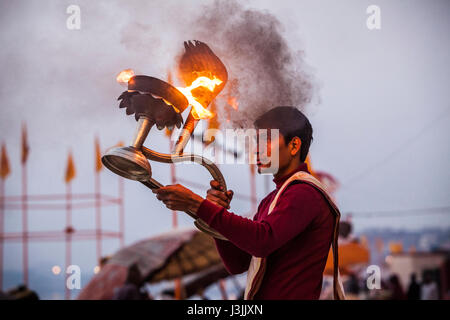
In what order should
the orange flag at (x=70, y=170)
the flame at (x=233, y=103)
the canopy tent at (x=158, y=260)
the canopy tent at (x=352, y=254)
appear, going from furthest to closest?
the canopy tent at (x=352, y=254), the orange flag at (x=70, y=170), the canopy tent at (x=158, y=260), the flame at (x=233, y=103)

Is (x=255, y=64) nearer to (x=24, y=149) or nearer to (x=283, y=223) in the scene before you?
(x=283, y=223)

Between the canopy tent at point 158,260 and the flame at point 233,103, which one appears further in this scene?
the canopy tent at point 158,260

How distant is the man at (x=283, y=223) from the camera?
125cm

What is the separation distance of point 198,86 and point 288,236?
0.55 metres

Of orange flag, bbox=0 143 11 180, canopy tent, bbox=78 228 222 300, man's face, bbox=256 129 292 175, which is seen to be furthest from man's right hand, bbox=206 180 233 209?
orange flag, bbox=0 143 11 180

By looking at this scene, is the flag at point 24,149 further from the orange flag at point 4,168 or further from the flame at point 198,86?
the flame at point 198,86

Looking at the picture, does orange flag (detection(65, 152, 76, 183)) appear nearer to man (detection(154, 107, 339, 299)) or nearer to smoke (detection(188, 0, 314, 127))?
smoke (detection(188, 0, 314, 127))

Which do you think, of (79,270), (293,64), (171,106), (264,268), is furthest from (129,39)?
(79,270)

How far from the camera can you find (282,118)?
1.46 meters

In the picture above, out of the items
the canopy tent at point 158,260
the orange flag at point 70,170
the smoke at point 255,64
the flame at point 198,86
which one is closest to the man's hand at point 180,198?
the flame at point 198,86

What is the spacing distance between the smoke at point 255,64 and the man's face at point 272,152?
0.38 metres

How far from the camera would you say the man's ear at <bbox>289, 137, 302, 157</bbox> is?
4.79 feet

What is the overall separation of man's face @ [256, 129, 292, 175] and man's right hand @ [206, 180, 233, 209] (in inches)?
5.8
